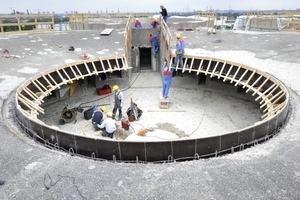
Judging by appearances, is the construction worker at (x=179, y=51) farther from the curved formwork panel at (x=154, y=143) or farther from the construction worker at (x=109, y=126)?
the construction worker at (x=109, y=126)

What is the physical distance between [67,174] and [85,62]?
30.6 ft

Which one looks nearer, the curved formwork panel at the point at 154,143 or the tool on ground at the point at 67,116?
the curved formwork panel at the point at 154,143

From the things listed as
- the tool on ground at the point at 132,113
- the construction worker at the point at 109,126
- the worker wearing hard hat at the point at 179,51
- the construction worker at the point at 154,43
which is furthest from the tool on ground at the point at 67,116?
the construction worker at the point at 154,43

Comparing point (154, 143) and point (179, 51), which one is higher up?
point (179, 51)

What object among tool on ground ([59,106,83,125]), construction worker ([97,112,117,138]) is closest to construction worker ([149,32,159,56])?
tool on ground ([59,106,83,125])

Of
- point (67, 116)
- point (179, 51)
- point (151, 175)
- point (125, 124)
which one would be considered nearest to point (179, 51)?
point (179, 51)

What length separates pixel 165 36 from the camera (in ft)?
54.0

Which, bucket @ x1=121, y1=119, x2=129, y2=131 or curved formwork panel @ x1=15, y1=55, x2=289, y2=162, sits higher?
curved formwork panel @ x1=15, y1=55, x2=289, y2=162

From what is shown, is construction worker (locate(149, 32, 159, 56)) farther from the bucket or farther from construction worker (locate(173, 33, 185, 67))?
the bucket

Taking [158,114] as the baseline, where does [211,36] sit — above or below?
above

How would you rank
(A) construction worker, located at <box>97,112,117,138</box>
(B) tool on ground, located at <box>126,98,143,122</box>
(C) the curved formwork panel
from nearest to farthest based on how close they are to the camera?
(C) the curved formwork panel < (A) construction worker, located at <box>97,112,117,138</box> < (B) tool on ground, located at <box>126,98,143,122</box>

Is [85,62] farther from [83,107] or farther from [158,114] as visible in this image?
[158,114]

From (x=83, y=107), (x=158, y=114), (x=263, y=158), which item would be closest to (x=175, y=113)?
(x=158, y=114)

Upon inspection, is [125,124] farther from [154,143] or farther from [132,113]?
[154,143]
